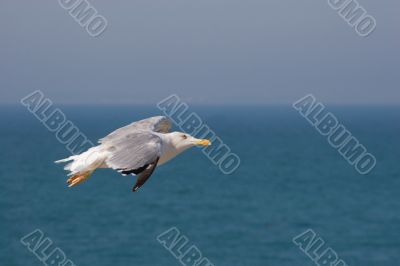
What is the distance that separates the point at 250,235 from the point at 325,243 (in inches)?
345

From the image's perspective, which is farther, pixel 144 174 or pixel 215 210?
pixel 215 210

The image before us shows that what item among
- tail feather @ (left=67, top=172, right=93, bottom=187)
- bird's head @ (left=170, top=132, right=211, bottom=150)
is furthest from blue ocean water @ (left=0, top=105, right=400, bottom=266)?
tail feather @ (left=67, top=172, right=93, bottom=187)

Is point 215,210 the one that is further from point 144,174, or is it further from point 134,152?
point 144,174

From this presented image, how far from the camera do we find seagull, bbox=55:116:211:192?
10008mm

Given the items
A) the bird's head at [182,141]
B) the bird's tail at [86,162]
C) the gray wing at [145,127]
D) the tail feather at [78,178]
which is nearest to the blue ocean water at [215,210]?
the gray wing at [145,127]

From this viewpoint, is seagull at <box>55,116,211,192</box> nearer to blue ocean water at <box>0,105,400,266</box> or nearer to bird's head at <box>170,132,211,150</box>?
bird's head at <box>170,132,211,150</box>

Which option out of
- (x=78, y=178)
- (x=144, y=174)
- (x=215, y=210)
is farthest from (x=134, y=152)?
(x=215, y=210)

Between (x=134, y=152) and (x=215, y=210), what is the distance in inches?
3774

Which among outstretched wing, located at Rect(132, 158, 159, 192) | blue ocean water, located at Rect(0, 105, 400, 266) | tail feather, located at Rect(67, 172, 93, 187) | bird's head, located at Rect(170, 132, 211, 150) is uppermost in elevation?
blue ocean water, located at Rect(0, 105, 400, 266)

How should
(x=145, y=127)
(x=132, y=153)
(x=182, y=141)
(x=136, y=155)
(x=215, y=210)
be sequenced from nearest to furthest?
(x=136, y=155) < (x=132, y=153) < (x=182, y=141) < (x=145, y=127) < (x=215, y=210)

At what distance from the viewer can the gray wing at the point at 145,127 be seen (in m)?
12.2

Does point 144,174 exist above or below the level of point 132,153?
below

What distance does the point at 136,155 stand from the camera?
10.3m

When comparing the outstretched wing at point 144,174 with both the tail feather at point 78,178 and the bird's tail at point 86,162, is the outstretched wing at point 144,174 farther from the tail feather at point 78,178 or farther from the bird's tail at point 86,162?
the tail feather at point 78,178
